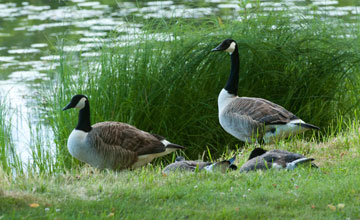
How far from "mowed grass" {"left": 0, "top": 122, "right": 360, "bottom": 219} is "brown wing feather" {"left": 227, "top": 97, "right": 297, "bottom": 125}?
207cm

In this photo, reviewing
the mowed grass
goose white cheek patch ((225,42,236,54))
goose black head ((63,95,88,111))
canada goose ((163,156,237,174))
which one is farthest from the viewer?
goose white cheek patch ((225,42,236,54))

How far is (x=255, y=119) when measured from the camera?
372 inches

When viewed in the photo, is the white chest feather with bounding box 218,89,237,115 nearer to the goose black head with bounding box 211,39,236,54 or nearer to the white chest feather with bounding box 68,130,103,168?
the goose black head with bounding box 211,39,236,54

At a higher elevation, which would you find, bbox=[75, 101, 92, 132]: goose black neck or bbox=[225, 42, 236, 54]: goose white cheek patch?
bbox=[225, 42, 236, 54]: goose white cheek patch

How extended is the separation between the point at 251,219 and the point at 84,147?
3747 millimetres

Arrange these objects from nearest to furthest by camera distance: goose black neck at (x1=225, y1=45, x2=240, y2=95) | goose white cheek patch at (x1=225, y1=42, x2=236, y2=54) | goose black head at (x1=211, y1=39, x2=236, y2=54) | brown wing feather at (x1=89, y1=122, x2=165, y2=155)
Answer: brown wing feather at (x1=89, y1=122, x2=165, y2=155)
goose black head at (x1=211, y1=39, x2=236, y2=54)
goose white cheek patch at (x1=225, y1=42, x2=236, y2=54)
goose black neck at (x1=225, y1=45, x2=240, y2=95)

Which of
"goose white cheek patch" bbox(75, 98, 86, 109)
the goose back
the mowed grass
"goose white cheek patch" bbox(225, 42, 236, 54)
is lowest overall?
the goose back

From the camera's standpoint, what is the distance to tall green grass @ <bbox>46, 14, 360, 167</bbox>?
10.8m

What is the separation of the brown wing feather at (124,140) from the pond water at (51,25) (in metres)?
3.59

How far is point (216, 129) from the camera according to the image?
1106 cm

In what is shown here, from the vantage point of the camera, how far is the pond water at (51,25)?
1431 cm

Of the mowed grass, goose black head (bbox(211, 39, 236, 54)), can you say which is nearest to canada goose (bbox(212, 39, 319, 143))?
goose black head (bbox(211, 39, 236, 54))

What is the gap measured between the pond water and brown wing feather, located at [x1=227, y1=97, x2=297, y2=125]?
3984 mm

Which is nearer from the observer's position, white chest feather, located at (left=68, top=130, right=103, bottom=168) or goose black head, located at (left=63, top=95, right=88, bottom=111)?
white chest feather, located at (left=68, top=130, right=103, bottom=168)
